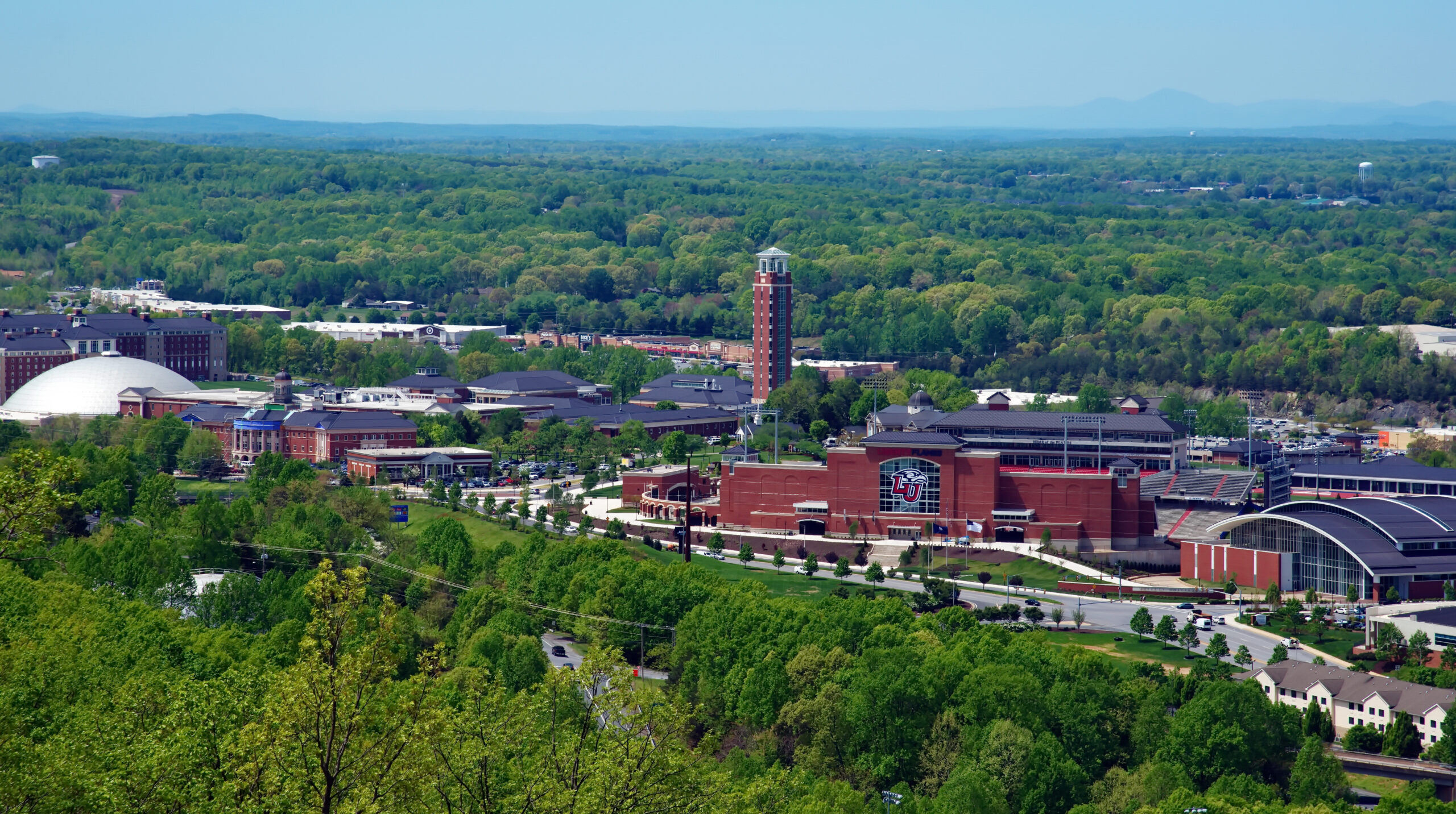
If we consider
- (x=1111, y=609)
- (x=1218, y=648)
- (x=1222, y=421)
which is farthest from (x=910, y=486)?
(x=1222, y=421)

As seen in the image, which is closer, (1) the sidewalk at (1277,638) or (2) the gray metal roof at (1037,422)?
(1) the sidewalk at (1277,638)

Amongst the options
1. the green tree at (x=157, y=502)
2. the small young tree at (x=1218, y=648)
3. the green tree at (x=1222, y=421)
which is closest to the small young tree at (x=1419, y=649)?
the small young tree at (x=1218, y=648)

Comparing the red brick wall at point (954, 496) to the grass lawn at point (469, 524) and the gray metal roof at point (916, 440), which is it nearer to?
the gray metal roof at point (916, 440)

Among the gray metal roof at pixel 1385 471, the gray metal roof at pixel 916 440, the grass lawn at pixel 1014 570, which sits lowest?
the grass lawn at pixel 1014 570

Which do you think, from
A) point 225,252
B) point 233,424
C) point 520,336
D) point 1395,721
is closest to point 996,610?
point 1395,721

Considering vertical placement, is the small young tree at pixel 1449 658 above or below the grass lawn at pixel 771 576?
above
